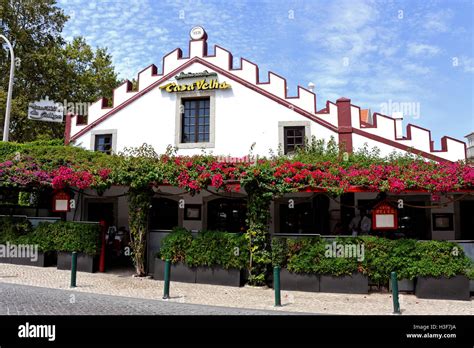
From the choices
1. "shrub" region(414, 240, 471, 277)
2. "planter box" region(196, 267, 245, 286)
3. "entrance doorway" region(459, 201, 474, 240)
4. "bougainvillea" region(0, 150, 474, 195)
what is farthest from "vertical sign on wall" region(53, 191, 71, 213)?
"entrance doorway" region(459, 201, 474, 240)

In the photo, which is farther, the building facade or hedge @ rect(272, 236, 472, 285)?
the building facade

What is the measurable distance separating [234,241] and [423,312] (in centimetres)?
492

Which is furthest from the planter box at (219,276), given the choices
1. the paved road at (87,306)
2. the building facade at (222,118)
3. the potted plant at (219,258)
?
the building facade at (222,118)

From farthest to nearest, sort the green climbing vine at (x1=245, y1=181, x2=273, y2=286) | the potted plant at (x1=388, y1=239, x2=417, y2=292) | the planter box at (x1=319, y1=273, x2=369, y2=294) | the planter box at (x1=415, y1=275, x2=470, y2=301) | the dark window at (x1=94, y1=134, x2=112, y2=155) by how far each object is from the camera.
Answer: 1. the dark window at (x1=94, y1=134, x2=112, y2=155)
2. the green climbing vine at (x1=245, y1=181, x2=273, y2=286)
3. the planter box at (x1=319, y1=273, x2=369, y2=294)
4. the potted plant at (x1=388, y1=239, x2=417, y2=292)
5. the planter box at (x1=415, y1=275, x2=470, y2=301)

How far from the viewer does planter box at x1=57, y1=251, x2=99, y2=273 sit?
39.8 feet

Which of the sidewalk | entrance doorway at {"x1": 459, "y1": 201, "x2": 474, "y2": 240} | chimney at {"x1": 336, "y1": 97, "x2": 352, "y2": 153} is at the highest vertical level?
chimney at {"x1": 336, "y1": 97, "x2": 352, "y2": 153}

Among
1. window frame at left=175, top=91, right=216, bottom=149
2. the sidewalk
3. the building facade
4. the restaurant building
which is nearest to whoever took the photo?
the sidewalk

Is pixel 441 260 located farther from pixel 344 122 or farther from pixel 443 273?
pixel 344 122

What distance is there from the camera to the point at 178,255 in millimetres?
11078

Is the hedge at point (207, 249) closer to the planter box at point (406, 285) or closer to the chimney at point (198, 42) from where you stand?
the planter box at point (406, 285)

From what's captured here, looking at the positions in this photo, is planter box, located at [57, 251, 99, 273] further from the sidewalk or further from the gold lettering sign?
the gold lettering sign

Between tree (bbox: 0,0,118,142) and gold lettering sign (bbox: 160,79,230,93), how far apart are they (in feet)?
33.2
